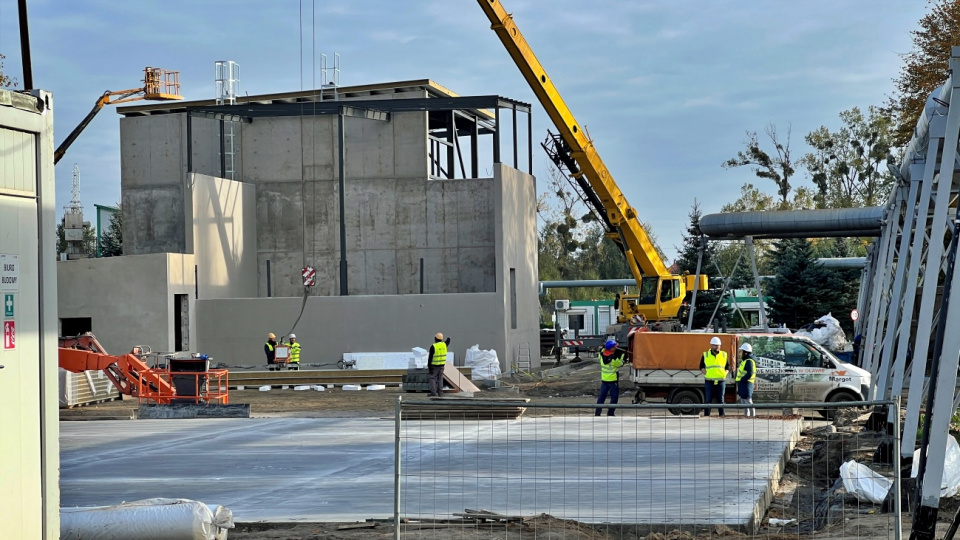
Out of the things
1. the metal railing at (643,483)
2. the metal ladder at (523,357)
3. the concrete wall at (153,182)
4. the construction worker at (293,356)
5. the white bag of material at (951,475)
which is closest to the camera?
the metal railing at (643,483)

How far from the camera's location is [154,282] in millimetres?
36656

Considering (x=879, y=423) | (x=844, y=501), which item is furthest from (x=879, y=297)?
(x=844, y=501)

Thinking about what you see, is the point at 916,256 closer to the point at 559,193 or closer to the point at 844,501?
the point at 844,501

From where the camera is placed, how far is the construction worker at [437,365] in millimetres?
25812

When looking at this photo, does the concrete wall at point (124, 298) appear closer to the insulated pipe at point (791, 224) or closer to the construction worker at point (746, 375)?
the insulated pipe at point (791, 224)

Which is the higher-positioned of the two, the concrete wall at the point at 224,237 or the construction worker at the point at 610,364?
the concrete wall at the point at 224,237

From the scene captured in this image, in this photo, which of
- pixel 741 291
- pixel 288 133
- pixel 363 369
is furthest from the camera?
pixel 741 291

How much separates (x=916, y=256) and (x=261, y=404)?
1853 cm

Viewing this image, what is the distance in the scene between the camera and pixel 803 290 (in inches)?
1895

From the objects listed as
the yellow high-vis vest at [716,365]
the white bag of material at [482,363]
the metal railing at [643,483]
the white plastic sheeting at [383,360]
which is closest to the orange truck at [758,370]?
the yellow high-vis vest at [716,365]

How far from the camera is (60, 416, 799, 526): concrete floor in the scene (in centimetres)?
1141

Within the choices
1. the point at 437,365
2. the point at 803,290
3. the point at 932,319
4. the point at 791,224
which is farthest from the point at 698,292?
the point at 932,319

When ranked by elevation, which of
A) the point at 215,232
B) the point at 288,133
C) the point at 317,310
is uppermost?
the point at 288,133

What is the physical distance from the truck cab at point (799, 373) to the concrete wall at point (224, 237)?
22.9 metres
